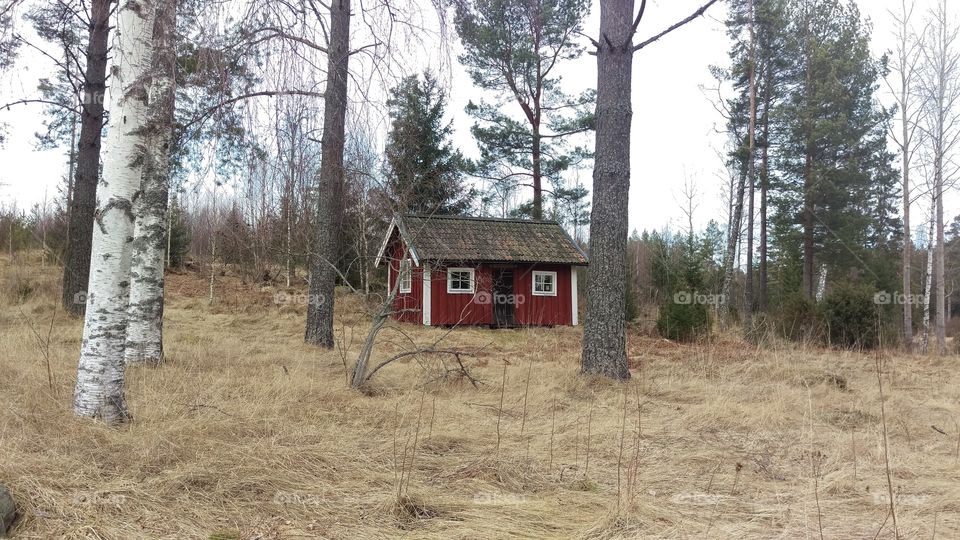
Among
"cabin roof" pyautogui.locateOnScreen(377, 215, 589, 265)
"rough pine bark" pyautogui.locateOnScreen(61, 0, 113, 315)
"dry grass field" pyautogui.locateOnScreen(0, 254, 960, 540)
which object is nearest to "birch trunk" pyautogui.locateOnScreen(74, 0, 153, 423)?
"dry grass field" pyautogui.locateOnScreen(0, 254, 960, 540)

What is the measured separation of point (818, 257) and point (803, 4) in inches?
387

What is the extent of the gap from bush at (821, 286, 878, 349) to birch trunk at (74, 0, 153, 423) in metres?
15.7

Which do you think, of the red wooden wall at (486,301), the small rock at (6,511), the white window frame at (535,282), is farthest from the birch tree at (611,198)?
the white window frame at (535,282)

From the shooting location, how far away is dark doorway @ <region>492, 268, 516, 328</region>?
1683 cm

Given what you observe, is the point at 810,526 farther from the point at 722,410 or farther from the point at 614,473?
the point at 722,410

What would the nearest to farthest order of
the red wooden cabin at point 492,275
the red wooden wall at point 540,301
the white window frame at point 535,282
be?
the red wooden cabin at point 492,275 → the red wooden wall at point 540,301 → the white window frame at point 535,282

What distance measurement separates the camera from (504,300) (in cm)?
1703

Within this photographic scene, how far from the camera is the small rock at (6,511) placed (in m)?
2.39

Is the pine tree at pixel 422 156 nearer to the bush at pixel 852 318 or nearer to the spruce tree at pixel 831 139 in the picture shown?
the bush at pixel 852 318

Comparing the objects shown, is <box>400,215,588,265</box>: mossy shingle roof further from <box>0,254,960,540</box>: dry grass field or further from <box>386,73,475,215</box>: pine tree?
<box>0,254,960,540</box>: dry grass field

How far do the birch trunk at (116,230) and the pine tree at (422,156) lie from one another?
6.13 ft

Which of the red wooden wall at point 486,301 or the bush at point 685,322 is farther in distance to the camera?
the red wooden wall at point 486,301

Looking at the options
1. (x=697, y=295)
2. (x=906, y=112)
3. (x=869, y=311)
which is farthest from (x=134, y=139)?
(x=906, y=112)

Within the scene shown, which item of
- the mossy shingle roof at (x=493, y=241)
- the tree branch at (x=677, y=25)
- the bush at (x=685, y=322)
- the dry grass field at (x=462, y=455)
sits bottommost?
the dry grass field at (x=462, y=455)
